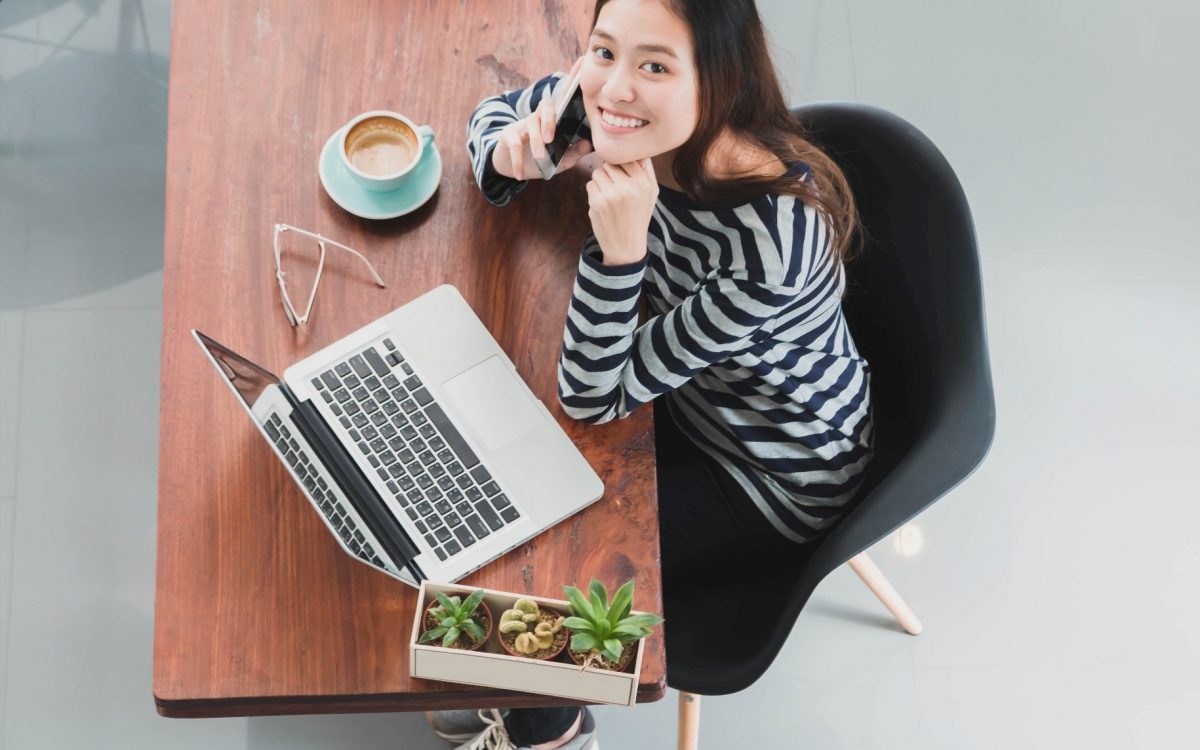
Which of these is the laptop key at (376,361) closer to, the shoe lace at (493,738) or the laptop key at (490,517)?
the laptop key at (490,517)

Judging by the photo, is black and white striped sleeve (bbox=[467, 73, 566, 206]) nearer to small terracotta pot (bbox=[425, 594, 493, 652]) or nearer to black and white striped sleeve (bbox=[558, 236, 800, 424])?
black and white striped sleeve (bbox=[558, 236, 800, 424])

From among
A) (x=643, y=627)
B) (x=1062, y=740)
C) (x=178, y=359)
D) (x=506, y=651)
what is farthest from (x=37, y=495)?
(x=1062, y=740)

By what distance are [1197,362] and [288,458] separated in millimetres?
1745

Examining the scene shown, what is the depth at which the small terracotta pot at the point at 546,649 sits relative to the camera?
982mm

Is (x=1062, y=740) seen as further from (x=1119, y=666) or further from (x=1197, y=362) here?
(x=1197, y=362)

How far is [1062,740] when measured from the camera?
183cm

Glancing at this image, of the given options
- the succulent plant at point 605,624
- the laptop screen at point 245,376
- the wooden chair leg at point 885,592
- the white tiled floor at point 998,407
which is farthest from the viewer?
the white tiled floor at point 998,407

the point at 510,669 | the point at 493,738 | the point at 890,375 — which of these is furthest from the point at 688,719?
the point at 510,669

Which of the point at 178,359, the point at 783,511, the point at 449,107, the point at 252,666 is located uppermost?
the point at 449,107

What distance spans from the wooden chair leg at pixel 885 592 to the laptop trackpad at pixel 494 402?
2.33 ft

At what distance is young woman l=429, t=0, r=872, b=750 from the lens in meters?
1.05

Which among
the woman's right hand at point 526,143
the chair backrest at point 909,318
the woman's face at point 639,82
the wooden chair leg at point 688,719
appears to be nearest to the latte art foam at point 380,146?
the woman's right hand at point 526,143

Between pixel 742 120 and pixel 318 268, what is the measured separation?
491 millimetres

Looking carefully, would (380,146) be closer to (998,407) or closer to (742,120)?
(742,120)
